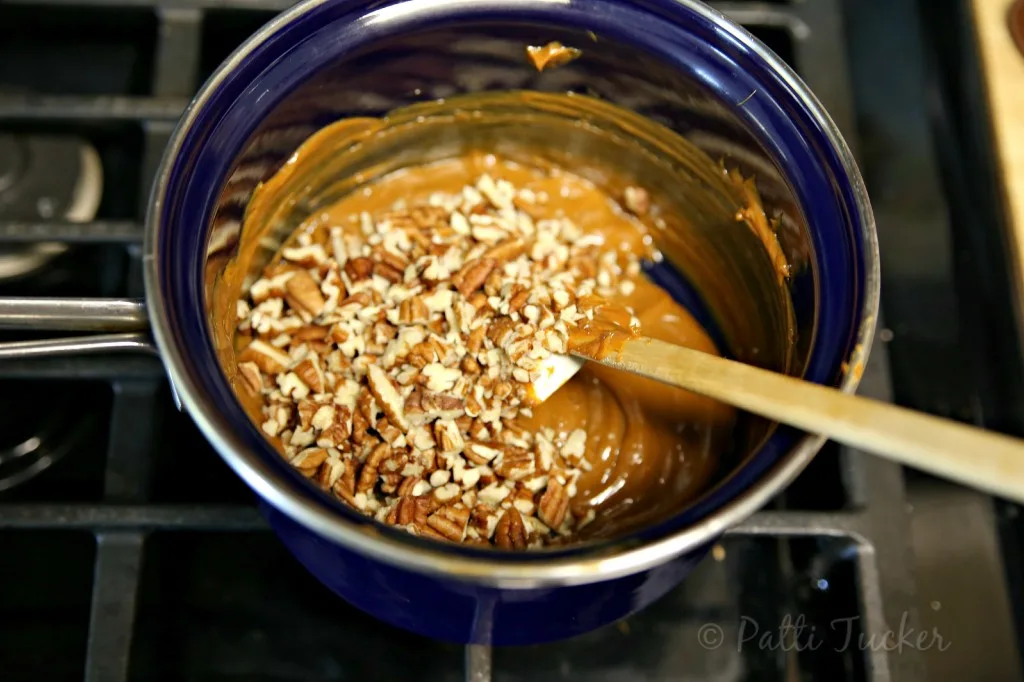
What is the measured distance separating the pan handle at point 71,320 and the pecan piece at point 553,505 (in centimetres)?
34

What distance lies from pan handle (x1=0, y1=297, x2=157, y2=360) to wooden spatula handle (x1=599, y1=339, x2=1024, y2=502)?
1.34 feet

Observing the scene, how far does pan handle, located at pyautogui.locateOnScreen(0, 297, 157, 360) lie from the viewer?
0.56 meters

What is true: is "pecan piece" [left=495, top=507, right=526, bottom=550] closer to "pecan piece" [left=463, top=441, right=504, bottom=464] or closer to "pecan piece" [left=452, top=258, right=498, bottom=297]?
"pecan piece" [left=463, top=441, right=504, bottom=464]

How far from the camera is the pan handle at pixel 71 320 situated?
0.56m

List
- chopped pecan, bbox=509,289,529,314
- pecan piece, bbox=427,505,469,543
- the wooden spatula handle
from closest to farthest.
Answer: the wooden spatula handle < pecan piece, bbox=427,505,469,543 < chopped pecan, bbox=509,289,529,314

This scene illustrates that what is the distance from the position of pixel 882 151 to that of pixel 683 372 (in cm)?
51

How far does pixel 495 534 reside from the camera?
70cm

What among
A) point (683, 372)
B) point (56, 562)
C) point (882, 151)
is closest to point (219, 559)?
point (56, 562)

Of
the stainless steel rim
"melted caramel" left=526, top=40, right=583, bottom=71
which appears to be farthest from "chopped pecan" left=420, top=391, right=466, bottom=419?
"melted caramel" left=526, top=40, right=583, bottom=71

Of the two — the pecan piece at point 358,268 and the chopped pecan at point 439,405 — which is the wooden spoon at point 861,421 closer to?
the chopped pecan at point 439,405

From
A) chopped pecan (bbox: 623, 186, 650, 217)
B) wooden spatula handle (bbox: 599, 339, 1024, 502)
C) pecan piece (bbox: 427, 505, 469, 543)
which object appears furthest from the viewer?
chopped pecan (bbox: 623, 186, 650, 217)

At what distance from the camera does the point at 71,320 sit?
567mm

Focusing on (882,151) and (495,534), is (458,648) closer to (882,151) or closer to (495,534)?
(495,534)

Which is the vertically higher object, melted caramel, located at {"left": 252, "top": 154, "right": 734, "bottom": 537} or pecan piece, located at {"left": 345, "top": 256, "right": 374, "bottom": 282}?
pecan piece, located at {"left": 345, "top": 256, "right": 374, "bottom": 282}
